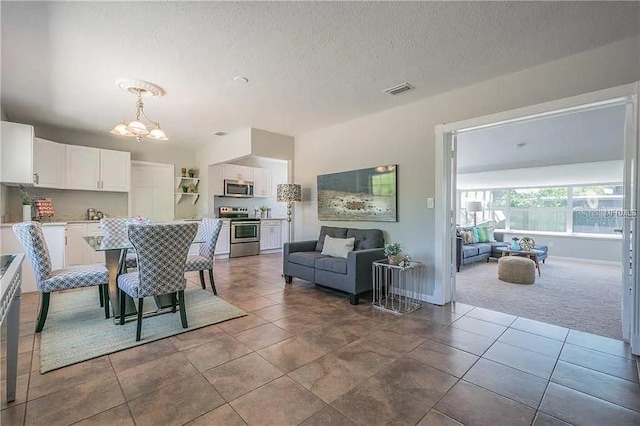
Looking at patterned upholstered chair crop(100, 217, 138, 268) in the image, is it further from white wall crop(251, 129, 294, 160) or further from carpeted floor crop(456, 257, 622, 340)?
carpeted floor crop(456, 257, 622, 340)

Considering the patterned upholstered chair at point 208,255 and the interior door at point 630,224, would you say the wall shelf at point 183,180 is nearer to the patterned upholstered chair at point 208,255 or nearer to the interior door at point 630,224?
the patterned upholstered chair at point 208,255

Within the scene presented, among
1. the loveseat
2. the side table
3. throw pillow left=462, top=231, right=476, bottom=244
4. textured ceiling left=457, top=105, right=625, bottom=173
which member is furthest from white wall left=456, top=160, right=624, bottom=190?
the side table

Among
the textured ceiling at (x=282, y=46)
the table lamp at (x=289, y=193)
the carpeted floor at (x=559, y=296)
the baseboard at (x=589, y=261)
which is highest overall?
the textured ceiling at (x=282, y=46)

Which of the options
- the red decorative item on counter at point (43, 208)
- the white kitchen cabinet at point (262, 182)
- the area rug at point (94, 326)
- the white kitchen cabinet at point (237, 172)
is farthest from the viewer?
the white kitchen cabinet at point (262, 182)

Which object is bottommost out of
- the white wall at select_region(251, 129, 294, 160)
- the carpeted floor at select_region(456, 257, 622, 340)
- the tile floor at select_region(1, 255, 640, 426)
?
the tile floor at select_region(1, 255, 640, 426)

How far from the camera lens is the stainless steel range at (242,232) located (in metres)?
6.64

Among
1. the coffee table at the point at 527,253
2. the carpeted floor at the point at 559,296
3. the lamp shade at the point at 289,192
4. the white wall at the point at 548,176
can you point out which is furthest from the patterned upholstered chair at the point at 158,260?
the white wall at the point at 548,176

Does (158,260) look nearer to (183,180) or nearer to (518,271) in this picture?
(183,180)

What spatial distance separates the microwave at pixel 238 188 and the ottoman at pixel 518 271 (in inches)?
216

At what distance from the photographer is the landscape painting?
397 cm

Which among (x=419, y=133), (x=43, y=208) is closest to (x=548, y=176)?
(x=419, y=133)

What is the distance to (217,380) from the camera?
192 cm

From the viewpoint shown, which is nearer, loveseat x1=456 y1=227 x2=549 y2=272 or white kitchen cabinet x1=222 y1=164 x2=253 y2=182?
loveseat x1=456 y1=227 x2=549 y2=272

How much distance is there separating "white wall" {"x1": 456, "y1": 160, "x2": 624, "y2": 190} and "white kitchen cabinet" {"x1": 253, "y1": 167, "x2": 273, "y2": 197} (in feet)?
17.0
